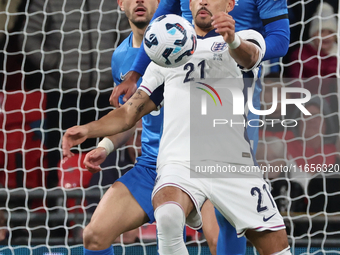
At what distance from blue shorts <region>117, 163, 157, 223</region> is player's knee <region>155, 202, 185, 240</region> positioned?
1.94 feet

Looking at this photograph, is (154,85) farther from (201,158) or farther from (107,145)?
(107,145)

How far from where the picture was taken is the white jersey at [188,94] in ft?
6.71

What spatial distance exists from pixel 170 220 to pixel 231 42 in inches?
29.6

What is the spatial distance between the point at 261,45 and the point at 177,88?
0.43m

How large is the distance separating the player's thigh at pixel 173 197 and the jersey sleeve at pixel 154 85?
0.50m

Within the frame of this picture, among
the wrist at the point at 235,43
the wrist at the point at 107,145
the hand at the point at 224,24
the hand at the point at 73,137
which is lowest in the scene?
the wrist at the point at 107,145

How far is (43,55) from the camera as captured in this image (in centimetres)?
431

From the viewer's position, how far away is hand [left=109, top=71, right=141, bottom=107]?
2.35m

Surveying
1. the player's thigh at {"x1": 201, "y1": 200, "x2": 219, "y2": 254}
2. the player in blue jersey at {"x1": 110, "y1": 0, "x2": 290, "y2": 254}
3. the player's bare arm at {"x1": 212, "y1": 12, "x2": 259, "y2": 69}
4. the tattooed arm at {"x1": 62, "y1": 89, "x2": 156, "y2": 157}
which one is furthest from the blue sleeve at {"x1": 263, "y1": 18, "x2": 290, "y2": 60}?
the player's thigh at {"x1": 201, "y1": 200, "x2": 219, "y2": 254}

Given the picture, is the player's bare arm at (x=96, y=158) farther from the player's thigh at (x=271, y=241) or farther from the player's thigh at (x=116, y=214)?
the player's thigh at (x=271, y=241)

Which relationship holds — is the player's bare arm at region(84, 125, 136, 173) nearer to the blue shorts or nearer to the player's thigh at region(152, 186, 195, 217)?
the blue shorts

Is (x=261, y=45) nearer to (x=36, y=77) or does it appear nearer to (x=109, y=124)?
(x=109, y=124)

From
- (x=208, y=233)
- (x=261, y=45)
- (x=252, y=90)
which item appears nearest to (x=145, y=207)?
(x=208, y=233)

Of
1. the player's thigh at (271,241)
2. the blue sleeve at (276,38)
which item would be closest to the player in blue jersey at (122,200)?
the player's thigh at (271,241)
